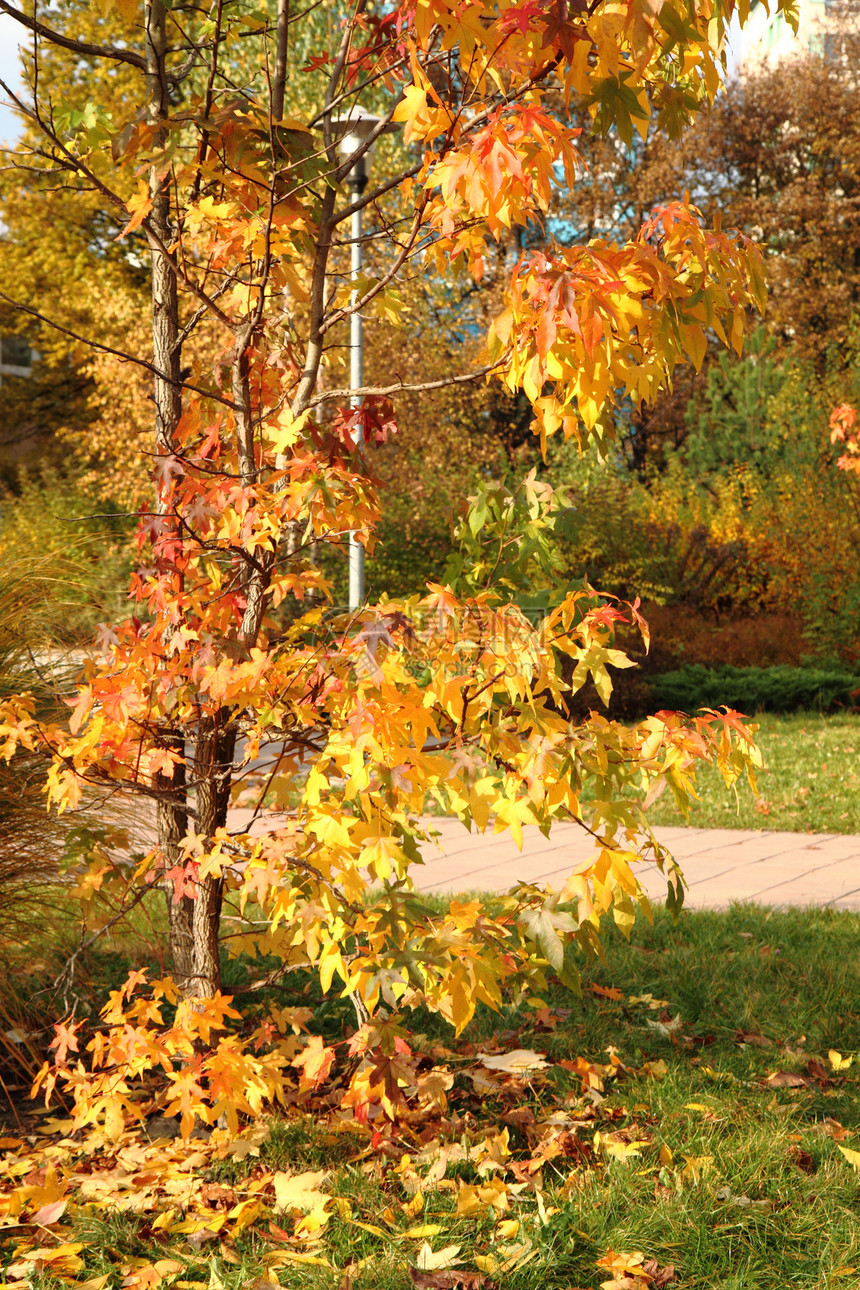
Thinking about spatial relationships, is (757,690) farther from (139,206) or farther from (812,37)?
(812,37)

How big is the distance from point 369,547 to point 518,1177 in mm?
1574

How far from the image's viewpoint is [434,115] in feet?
7.79

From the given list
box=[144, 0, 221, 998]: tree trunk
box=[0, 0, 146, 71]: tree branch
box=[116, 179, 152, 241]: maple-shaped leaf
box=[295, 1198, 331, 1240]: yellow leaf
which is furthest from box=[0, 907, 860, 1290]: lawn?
box=[0, 0, 146, 71]: tree branch

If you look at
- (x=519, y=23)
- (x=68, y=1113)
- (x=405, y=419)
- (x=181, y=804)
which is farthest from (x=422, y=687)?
(x=405, y=419)

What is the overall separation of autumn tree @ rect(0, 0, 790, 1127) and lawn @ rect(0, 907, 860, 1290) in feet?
0.65

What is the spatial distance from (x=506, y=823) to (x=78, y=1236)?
4.38 feet

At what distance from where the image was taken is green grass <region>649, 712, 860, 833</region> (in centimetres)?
676

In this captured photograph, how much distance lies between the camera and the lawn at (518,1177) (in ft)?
7.77

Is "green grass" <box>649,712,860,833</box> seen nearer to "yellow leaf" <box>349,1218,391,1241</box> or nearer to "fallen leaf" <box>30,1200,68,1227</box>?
"yellow leaf" <box>349,1218,391,1241</box>

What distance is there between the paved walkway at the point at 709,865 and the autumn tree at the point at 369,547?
2.17 metres

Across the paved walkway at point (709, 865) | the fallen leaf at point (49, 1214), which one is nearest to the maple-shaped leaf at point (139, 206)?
the fallen leaf at point (49, 1214)

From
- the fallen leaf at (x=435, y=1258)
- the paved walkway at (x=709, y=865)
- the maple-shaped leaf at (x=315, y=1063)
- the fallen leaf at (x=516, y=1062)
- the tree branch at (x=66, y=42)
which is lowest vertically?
the fallen leaf at (x=435, y=1258)

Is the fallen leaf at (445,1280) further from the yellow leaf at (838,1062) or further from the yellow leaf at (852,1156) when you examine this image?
the yellow leaf at (838,1062)

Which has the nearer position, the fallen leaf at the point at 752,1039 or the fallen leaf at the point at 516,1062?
the fallen leaf at the point at 516,1062
